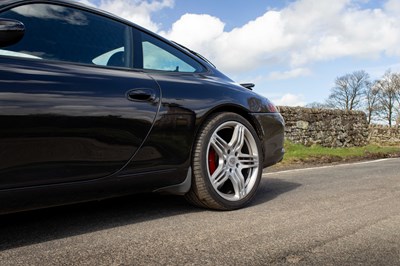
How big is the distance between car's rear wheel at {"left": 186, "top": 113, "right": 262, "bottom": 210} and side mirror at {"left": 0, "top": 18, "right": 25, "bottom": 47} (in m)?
1.34

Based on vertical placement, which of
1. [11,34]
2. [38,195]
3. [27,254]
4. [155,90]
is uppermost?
[11,34]

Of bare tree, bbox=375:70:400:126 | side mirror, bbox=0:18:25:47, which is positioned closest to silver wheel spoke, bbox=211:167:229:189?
side mirror, bbox=0:18:25:47

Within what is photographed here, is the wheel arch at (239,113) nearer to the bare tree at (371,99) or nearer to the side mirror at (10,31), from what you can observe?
the side mirror at (10,31)

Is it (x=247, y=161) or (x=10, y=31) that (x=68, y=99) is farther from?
(x=247, y=161)

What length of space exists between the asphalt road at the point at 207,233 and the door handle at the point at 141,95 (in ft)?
2.61

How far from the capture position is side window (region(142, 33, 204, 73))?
2.85 metres

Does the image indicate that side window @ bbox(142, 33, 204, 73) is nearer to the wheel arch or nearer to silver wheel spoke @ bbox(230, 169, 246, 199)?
the wheel arch

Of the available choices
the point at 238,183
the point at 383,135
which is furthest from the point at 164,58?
the point at 383,135

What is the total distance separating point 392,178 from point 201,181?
3.13 meters

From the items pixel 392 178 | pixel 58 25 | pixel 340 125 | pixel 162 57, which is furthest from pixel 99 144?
pixel 340 125

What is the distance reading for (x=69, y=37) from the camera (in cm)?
242

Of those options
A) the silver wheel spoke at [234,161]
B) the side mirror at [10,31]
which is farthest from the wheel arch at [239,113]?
the side mirror at [10,31]

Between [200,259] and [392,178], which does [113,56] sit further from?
[392,178]

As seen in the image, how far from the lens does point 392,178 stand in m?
4.93
